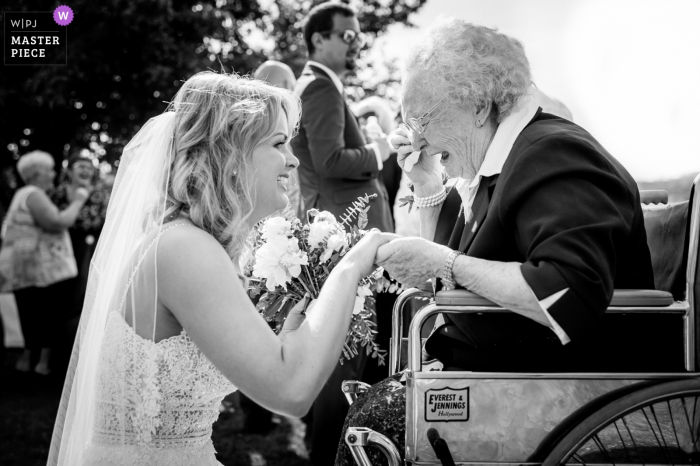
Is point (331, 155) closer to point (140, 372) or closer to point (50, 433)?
point (140, 372)

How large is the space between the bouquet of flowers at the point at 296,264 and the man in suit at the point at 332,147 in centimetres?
136

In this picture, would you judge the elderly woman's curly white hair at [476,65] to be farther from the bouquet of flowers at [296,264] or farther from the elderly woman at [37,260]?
the elderly woman at [37,260]

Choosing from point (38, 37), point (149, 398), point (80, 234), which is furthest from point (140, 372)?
point (38, 37)

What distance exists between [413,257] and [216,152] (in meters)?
0.66

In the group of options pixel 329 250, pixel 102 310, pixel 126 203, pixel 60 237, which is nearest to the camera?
pixel 102 310

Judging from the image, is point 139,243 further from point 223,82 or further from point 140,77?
point 140,77

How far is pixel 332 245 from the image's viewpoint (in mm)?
2330

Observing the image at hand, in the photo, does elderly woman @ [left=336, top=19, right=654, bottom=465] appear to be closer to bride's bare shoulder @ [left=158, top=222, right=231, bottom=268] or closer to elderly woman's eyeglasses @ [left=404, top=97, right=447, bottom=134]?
elderly woman's eyeglasses @ [left=404, top=97, right=447, bottom=134]

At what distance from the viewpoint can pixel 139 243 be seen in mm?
1975

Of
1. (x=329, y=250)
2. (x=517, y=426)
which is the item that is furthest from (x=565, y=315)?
(x=329, y=250)

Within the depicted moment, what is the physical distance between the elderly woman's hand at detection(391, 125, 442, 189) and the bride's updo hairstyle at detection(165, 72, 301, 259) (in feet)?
2.45

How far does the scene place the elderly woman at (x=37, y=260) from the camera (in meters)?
6.25

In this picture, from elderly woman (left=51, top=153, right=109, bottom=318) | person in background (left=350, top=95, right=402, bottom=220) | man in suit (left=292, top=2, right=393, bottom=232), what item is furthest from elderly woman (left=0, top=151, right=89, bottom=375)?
man in suit (left=292, top=2, right=393, bottom=232)

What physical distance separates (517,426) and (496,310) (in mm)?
325
